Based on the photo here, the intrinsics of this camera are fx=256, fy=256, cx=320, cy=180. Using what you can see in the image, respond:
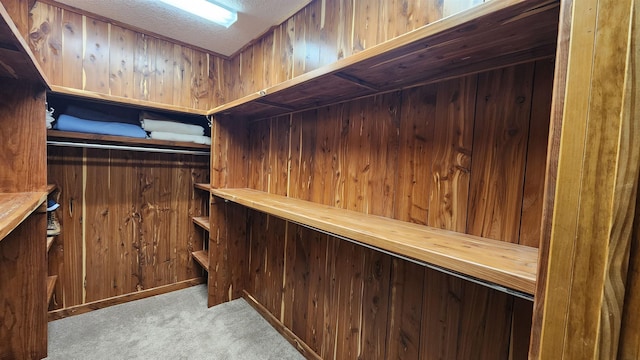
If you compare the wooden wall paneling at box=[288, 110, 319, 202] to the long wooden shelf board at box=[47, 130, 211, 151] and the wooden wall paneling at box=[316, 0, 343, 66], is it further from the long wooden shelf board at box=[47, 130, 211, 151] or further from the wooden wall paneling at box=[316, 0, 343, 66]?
the long wooden shelf board at box=[47, 130, 211, 151]

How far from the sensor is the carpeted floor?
1.59 metres

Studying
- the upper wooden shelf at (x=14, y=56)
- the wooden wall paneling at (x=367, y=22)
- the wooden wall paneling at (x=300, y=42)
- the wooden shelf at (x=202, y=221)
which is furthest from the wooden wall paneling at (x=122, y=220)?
the wooden wall paneling at (x=367, y=22)

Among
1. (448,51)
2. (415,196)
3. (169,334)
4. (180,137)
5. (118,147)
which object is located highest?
(448,51)

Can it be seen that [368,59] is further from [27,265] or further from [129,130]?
[27,265]

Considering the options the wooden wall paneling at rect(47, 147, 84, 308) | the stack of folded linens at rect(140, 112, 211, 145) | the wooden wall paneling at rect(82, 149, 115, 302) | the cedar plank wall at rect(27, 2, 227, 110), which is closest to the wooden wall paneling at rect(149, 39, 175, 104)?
the cedar plank wall at rect(27, 2, 227, 110)

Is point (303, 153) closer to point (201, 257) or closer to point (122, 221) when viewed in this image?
point (201, 257)

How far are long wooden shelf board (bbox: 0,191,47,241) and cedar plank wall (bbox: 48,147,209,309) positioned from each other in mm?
672

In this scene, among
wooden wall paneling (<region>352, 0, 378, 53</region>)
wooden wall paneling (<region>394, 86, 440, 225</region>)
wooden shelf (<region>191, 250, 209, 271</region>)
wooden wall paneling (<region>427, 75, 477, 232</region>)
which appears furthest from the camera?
wooden shelf (<region>191, 250, 209, 271</region>)

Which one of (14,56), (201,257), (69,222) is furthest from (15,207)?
(201,257)

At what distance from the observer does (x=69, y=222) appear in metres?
1.94

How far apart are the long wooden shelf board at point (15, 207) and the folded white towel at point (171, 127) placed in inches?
32.0

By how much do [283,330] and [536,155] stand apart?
5.84 ft

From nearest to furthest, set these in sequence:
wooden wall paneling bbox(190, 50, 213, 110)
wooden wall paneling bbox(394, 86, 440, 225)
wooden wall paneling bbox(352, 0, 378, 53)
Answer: wooden wall paneling bbox(394, 86, 440, 225), wooden wall paneling bbox(352, 0, 378, 53), wooden wall paneling bbox(190, 50, 213, 110)

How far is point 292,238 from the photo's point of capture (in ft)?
5.77
